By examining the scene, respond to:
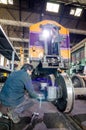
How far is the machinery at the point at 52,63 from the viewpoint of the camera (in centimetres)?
315

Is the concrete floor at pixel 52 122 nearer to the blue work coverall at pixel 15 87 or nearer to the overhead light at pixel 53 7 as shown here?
the blue work coverall at pixel 15 87

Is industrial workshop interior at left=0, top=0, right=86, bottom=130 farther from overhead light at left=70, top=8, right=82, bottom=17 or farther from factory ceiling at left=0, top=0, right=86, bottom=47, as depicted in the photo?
overhead light at left=70, top=8, right=82, bottom=17

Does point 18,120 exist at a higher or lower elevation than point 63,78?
lower

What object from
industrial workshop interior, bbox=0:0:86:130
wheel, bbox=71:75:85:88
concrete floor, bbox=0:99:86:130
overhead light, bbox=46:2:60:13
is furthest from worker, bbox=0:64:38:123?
overhead light, bbox=46:2:60:13

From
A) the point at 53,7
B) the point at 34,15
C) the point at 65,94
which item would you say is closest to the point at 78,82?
the point at 65,94

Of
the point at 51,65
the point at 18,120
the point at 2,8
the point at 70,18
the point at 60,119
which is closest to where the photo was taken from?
the point at 18,120

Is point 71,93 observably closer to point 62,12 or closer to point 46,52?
point 46,52

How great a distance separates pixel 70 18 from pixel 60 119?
10434 mm

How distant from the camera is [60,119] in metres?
3.33

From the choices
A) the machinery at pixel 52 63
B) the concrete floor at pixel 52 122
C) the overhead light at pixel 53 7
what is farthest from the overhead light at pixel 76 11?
the concrete floor at pixel 52 122

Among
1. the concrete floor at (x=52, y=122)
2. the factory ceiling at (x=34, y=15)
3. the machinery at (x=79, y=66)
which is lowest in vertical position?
the concrete floor at (x=52, y=122)

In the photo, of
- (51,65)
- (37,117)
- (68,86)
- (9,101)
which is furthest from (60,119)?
(51,65)

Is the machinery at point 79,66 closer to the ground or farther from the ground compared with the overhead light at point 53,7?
closer to the ground

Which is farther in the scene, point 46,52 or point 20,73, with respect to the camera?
point 46,52
